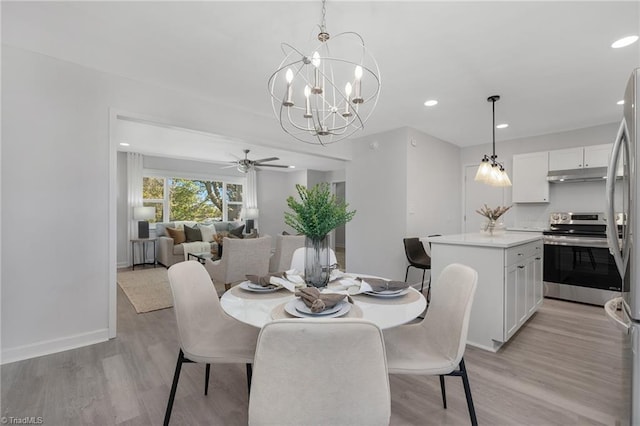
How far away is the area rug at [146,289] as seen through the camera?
3.59 m

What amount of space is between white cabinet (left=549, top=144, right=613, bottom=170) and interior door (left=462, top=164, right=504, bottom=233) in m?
0.90

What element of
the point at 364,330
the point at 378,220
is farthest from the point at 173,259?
the point at 364,330

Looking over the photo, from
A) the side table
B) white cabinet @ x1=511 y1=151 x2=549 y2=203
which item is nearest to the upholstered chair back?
white cabinet @ x1=511 y1=151 x2=549 y2=203

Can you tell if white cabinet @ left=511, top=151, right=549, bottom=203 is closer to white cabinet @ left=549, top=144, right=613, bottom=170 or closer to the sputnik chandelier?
white cabinet @ left=549, top=144, right=613, bottom=170

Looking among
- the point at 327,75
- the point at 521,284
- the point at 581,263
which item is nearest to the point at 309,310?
the point at 327,75

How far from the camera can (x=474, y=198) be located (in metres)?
5.34

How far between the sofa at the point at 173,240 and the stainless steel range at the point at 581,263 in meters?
4.99

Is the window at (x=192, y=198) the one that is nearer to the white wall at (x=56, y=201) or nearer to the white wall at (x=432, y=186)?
the white wall at (x=56, y=201)

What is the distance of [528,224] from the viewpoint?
4805 mm

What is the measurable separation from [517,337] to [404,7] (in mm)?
2893

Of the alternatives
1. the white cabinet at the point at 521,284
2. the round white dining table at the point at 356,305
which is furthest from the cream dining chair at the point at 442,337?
the white cabinet at the point at 521,284

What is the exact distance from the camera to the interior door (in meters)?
5.12

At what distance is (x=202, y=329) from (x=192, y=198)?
623 centimetres

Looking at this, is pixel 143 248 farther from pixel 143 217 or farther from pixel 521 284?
pixel 521 284
